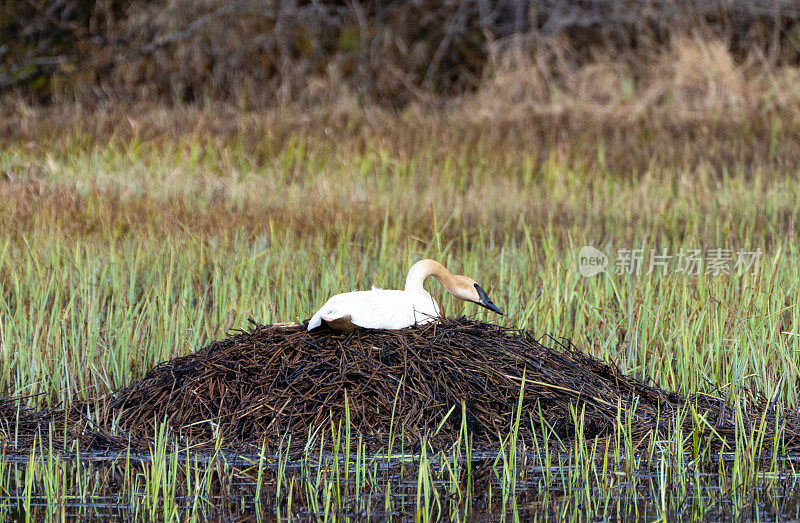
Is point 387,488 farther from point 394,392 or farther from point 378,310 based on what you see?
point 378,310

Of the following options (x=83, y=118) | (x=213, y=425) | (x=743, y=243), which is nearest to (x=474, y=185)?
(x=743, y=243)

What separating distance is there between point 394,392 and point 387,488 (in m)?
0.84

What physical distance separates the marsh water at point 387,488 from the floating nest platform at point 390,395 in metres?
0.20

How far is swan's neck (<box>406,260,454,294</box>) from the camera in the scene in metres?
5.04

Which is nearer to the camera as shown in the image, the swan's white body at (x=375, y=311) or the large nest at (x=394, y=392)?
the large nest at (x=394, y=392)

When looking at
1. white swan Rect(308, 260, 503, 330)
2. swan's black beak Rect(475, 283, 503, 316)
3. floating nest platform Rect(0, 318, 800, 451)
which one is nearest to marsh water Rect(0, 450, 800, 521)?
floating nest platform Rect(0, 318, 800, 451)

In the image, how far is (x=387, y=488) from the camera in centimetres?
371

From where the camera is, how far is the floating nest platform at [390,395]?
14.5 feet

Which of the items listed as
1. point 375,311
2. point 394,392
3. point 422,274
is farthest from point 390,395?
point 422,274

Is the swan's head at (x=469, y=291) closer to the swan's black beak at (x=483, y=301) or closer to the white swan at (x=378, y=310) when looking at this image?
the swan's black beak at (x=483, y=301)

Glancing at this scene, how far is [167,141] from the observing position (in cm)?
1163

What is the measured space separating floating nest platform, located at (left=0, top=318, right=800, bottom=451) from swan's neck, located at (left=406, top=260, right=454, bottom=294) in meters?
0.24

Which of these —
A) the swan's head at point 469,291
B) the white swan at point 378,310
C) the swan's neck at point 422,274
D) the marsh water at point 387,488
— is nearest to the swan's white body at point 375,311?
the white swan at point 378,310

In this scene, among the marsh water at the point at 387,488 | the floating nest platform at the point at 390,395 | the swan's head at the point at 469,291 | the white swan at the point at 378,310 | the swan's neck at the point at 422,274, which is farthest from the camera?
the swan's head at the point at 469,291
